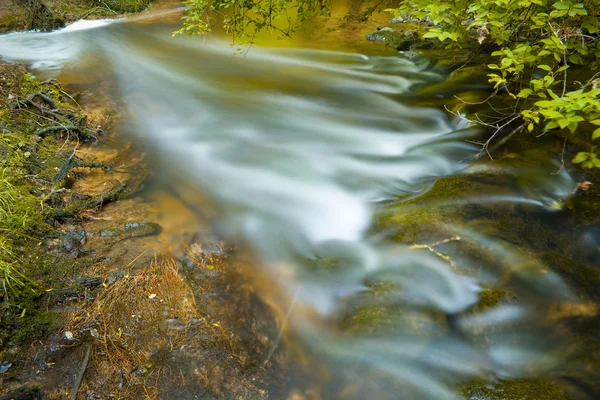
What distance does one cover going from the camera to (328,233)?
4.31 meters

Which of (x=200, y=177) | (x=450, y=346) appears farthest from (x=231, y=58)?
(x=450, y=346)

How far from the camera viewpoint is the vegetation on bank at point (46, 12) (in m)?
10.2

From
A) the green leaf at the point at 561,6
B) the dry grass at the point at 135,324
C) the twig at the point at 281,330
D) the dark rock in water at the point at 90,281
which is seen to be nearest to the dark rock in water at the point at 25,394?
the dry grass at the point at 135,324

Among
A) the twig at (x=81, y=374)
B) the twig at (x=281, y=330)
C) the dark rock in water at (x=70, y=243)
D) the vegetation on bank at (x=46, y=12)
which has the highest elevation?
the vegetation on bank at (x=46, y=12)

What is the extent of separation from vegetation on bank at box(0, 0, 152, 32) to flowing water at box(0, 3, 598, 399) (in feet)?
8.71

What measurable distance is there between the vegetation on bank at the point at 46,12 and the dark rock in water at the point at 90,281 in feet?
34.3

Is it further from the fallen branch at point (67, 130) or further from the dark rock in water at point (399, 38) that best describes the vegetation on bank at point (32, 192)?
the dark rock in water at point (399, 38)

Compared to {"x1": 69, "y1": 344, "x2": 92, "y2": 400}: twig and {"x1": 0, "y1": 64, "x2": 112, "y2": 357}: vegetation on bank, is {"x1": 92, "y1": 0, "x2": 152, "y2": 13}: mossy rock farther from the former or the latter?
{"x1": 69, "y1": 344, "x2": 92, "y2": 400}: twig

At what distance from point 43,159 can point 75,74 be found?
14.0 ft

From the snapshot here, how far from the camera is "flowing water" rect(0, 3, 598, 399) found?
2.94 meters

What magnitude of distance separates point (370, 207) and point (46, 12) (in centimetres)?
1122

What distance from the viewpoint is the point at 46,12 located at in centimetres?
1047

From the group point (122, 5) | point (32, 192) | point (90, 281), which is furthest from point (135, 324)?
point (122, 5)

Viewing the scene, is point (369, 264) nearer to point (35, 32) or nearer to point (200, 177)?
point (200, 177)
